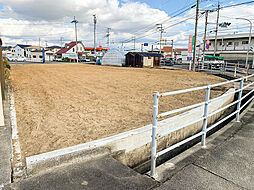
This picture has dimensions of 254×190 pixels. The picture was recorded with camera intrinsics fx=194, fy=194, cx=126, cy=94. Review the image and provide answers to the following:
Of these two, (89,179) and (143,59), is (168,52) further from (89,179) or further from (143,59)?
(89,179)

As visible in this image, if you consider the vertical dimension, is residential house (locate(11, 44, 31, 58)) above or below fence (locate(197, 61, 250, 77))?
above

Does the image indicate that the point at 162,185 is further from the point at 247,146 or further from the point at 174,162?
the point at 247,146

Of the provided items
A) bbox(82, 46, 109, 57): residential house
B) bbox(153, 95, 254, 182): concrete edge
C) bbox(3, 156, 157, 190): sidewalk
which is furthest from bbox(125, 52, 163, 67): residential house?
bbox(3, 156, 157, 190): sidewalk

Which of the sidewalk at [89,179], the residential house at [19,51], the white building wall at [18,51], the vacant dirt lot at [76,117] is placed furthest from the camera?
→ the white building wall at [18,51]

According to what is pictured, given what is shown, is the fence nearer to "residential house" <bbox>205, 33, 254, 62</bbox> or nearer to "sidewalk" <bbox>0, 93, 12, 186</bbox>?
"sidewalk" <bbox>0, 93, 12, 186</bbox>

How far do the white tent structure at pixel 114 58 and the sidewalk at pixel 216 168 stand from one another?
1371 inches

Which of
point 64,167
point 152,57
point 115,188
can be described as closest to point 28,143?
point 64,167

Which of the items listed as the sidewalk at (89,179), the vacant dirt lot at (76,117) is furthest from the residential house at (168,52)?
the sidewalk at (89,179)

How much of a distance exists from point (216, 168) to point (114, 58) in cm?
3718

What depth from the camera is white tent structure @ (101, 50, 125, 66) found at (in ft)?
125

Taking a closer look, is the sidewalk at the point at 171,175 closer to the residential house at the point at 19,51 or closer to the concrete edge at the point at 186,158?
the concrete edge at the point at 186,158

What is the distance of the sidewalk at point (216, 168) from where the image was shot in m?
2.58

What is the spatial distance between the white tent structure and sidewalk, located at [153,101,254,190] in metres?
Answer: 34.8

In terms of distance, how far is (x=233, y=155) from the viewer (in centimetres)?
341
